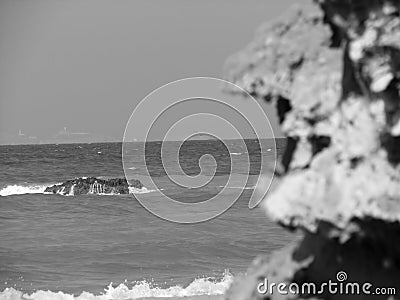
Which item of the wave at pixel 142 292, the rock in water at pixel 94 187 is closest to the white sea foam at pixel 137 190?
the rock in water at pixel 94 187

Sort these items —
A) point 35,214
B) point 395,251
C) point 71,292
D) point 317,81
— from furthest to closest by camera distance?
point 35,214 < point 71,292 < point 395,251 < point 317,81

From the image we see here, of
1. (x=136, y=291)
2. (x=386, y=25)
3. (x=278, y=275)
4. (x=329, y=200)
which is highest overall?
(x=386, y=25)

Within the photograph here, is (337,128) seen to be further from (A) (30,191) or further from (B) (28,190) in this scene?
(B) (28,190)

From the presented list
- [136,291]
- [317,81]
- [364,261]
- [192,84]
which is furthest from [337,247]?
[136,291]

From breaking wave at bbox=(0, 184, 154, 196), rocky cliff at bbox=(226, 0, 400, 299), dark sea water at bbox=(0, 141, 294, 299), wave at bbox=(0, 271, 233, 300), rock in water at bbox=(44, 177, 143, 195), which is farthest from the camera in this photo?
rock in water at bbox=(44, 177, 143, 195)

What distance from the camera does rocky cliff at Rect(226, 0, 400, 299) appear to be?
2.66 metres

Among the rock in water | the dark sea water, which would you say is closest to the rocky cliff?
the dark sea water

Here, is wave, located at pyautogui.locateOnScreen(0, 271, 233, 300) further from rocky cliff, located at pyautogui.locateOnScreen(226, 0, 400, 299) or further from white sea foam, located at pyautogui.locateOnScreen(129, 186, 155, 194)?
white sea foam, located at pyautogui.locateOnScreen(129, 186, 155, 194)

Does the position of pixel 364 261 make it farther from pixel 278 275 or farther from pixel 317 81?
pixel 317 81

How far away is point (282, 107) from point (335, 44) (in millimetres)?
376

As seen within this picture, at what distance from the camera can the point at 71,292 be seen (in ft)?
33.5

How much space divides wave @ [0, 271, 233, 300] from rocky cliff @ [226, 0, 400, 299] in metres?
6.15

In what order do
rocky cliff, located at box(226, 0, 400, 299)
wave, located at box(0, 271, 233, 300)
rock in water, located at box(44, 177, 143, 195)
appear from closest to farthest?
rocky cliff, located at box(226, 0, 400, 299), wave, located at box(0, 271, 233, 300), rock in water, located at box(44, 177, 143, 195)

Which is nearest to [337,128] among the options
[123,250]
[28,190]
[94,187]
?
[123,250]
